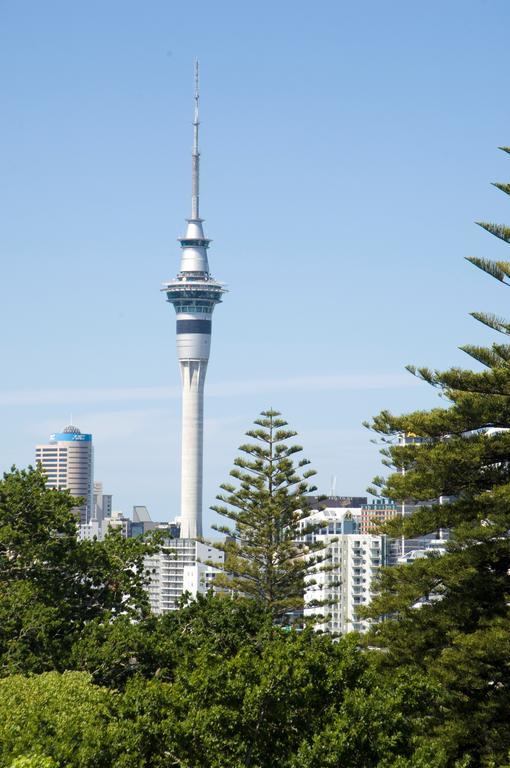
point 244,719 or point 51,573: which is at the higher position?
point 51,573

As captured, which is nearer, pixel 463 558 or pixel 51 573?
pixel 463 558

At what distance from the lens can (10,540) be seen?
29.4m

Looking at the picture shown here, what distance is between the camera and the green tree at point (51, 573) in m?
27.7

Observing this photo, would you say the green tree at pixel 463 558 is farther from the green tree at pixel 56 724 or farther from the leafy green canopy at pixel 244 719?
the green tree at pixel 56 724

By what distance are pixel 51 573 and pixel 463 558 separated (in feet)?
32.0

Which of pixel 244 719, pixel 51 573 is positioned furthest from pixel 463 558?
pixel 51 573

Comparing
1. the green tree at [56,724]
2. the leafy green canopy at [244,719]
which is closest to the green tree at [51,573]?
the green tree at [56,724]

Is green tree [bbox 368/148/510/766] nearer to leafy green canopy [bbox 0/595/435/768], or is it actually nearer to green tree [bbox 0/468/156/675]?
leafy green canopy [bbox 0/595/435/768]

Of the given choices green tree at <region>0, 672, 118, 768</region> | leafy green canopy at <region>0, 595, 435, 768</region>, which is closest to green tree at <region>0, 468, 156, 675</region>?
green tree at <region>0, 672, 118, 768</region>

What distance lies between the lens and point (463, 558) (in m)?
24.2

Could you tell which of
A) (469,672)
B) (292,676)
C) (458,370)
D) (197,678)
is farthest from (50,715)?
(458,370)

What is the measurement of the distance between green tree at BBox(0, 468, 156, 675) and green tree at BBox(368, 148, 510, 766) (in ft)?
20.7

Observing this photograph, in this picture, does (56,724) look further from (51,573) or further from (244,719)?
(51,573)

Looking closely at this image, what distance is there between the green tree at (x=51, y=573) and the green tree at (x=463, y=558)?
20.7 feet
